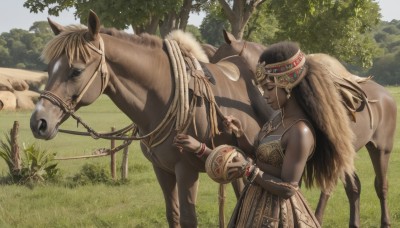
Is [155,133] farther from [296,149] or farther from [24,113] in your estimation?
[24,113]

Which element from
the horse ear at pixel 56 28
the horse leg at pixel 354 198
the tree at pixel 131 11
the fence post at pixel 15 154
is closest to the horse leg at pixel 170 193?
the horse ear at pixel 56 28

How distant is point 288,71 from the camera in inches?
119

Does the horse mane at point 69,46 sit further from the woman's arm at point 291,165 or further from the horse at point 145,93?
the woman's arm at point 291,165

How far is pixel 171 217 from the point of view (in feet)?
15.1

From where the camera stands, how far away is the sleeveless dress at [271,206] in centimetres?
307

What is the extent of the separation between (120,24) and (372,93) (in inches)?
352

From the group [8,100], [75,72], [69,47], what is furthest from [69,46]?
[8,100]

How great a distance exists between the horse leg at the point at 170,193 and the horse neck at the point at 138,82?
0.50 meters

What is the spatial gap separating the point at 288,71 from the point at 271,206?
2.53 ft

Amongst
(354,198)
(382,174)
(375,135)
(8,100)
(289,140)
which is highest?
(289,140)

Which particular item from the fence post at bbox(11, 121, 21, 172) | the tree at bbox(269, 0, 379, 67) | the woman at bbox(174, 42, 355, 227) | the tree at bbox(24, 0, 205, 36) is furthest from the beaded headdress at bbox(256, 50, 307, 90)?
the tree at bbox(269, 0, 379, 67)

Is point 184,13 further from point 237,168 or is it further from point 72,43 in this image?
point 237,168

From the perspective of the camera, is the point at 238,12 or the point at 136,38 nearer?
the point at 136,38

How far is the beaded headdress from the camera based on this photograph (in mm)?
3035
